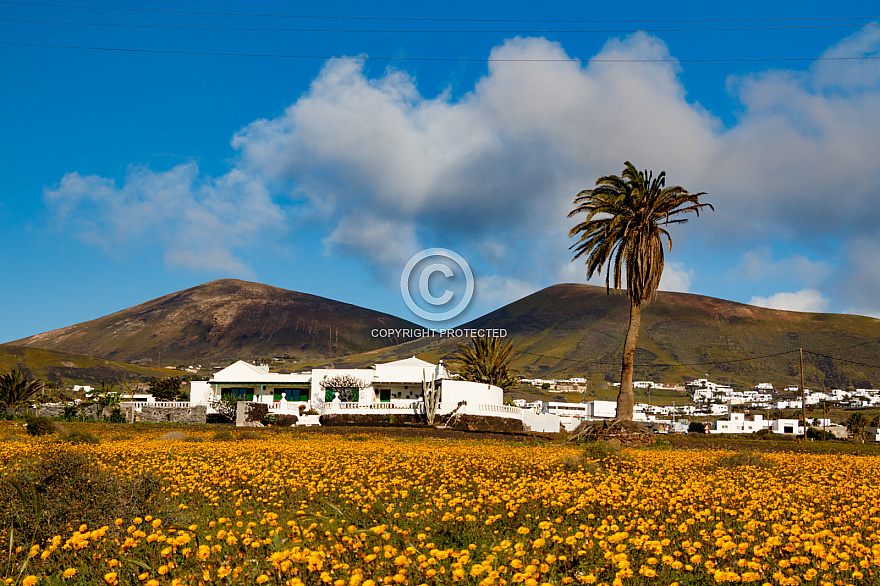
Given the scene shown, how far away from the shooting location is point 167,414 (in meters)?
52.1

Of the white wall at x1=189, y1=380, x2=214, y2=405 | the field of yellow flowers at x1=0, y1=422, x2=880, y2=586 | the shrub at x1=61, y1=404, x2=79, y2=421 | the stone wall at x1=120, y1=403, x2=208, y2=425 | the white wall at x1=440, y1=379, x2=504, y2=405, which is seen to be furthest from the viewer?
the white wall at x1=189, y1=380, x2=214, y2=405

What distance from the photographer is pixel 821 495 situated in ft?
36.9

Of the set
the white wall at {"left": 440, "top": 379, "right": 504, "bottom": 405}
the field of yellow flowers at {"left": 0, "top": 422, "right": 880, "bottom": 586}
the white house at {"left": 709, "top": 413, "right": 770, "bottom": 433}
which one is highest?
the white wall at {"left": 440, "top": 379, "right": 504, "bottom": 405}

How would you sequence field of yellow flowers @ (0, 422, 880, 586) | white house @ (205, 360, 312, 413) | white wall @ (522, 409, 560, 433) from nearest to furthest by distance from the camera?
1. field of yellow flowers @ (0, 422, 880, 586)
2. white wall @ (522, 409, 560, 433)
3. white house @ (205, 360, 312, 413)

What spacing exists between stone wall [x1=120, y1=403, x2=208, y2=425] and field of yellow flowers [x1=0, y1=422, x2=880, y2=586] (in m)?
37.0

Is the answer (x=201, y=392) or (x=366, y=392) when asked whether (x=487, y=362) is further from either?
(x=201, y=392)

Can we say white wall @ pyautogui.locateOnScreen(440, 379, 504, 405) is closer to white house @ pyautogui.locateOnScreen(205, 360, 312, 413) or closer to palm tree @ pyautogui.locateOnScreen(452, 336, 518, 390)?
palm tree @ pyautogui.locateOnScreen(452, 336, 518, 390)

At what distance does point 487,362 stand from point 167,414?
90.3 ft

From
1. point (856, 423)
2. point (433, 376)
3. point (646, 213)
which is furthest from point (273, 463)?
point (856, 423)

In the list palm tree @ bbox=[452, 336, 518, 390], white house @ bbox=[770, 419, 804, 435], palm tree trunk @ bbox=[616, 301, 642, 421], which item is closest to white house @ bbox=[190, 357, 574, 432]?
palm tree @ bbox=[452, 336, 518, 390]

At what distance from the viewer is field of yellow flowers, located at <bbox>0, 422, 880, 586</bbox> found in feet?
19.6

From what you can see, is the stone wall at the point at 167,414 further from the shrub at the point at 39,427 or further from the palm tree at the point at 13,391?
the shrub at the point at 39,427

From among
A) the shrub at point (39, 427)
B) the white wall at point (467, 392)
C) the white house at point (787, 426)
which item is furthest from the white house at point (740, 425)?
the shrub at point (39, 427)

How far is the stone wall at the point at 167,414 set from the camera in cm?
5175
